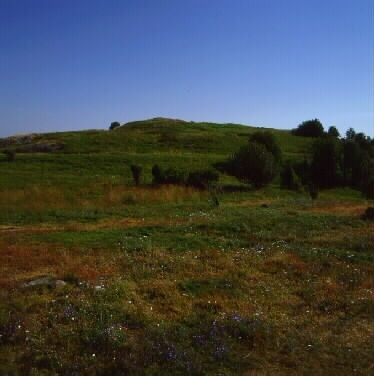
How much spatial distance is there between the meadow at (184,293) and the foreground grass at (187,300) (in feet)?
0.09

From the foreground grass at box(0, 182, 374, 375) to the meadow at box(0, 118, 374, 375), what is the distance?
28mm

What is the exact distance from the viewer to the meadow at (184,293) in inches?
265

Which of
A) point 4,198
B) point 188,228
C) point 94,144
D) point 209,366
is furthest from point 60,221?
point 94,144

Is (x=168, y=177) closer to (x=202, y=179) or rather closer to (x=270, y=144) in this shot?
(x=202, y=179)

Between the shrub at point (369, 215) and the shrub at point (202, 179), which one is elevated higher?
the shrub at point (202, 179)

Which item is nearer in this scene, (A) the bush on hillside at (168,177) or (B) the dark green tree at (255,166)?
(A) the bush on hillside at (168,177)

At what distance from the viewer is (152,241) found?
14492mm

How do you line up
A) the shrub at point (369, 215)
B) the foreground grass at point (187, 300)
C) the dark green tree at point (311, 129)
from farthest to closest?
the dark green tree at point (311, 129) → the shrub at point (369, 215) → the foreground grass at point (187, 300)

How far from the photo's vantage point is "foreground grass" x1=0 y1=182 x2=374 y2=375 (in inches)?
264

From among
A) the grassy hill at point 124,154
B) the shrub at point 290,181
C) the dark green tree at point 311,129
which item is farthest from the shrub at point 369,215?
the dark green tree at point 311,129

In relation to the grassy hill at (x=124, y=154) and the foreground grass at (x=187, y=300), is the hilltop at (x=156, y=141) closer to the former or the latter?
the grassy hill at (x=124, y=154)

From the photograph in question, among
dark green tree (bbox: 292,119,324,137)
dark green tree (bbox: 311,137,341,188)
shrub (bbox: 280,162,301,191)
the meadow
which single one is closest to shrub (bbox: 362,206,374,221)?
the meadow

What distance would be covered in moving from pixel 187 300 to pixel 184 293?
1.45ft

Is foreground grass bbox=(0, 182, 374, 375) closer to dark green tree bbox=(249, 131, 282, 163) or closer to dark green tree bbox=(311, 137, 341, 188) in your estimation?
dark green tree bbox=(249, 131, 282, 163)
